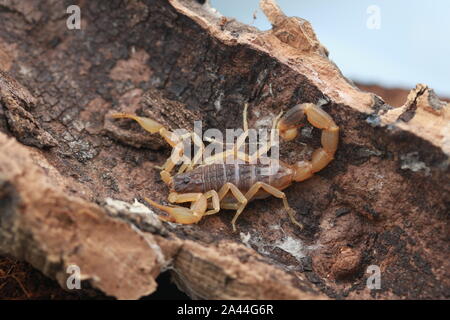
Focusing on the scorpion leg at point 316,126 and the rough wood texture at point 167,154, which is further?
the scorpion leg at point 316,126

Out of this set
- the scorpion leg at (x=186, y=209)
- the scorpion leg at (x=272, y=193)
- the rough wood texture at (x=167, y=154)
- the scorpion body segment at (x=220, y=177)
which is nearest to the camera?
the rough wood texture at (x=167, y=154)

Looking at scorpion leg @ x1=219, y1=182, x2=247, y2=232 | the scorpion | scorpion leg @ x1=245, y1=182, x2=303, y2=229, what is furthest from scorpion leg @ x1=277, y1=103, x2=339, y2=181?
scorpion leg @ x1=219, y1=182, x2=247, y2=232

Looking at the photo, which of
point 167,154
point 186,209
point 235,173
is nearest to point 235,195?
point 235,173

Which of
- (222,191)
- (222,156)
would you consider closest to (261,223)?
(222,191)

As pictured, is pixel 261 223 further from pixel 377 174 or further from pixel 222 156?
pixel 377 174

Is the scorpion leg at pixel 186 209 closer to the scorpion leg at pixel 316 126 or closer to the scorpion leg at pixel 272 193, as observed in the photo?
the scorpion leg at pixel 272 193

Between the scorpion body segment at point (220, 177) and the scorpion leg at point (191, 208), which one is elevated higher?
the scorpion body segment at point (220, 177)

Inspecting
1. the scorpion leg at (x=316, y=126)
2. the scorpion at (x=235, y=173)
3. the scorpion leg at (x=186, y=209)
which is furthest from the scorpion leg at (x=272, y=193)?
the scorpion leg at (x=186, y=209)
